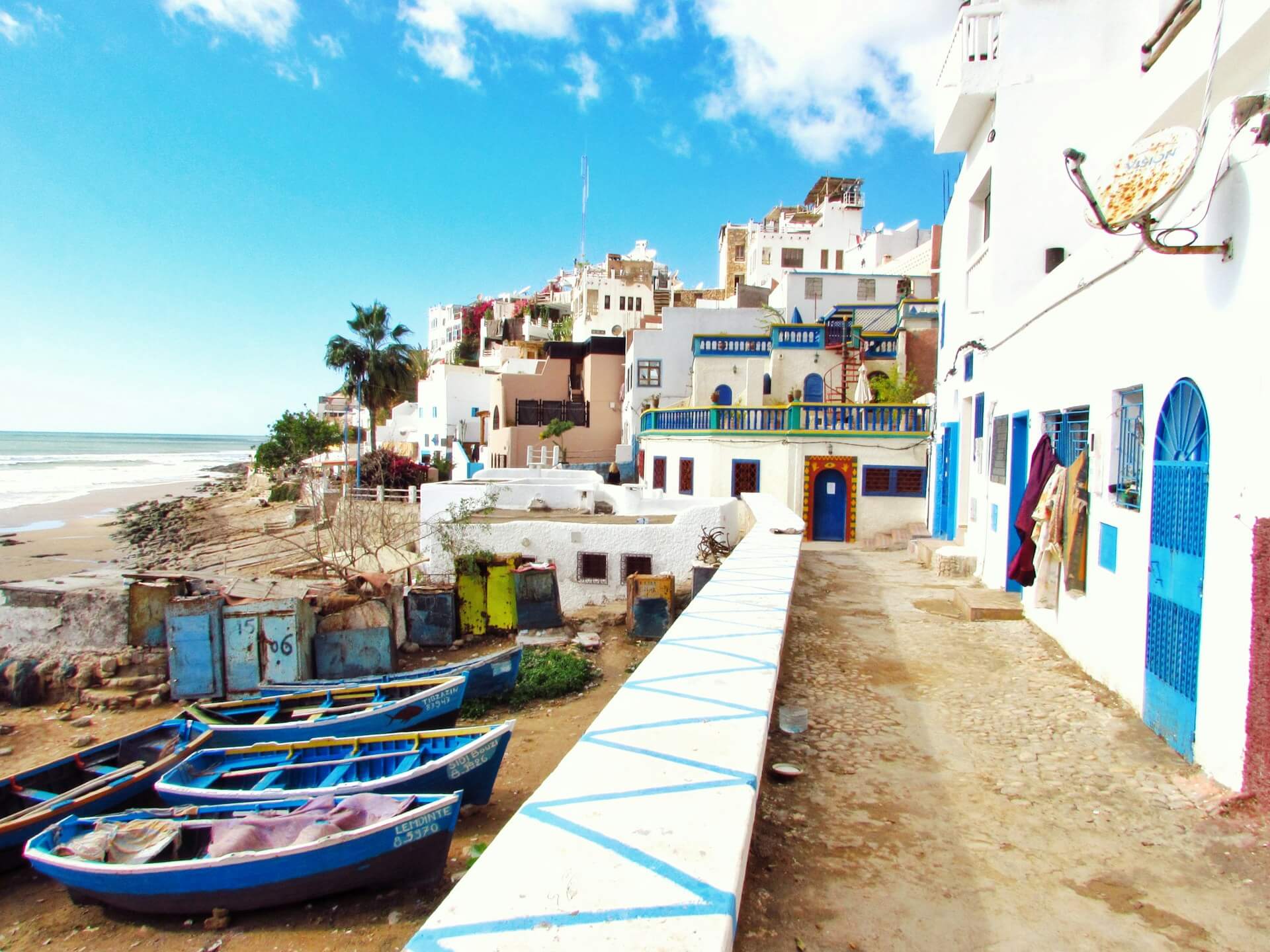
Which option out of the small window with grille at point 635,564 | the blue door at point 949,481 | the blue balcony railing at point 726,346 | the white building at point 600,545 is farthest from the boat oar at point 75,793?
the blue balcony railing at point 726,346

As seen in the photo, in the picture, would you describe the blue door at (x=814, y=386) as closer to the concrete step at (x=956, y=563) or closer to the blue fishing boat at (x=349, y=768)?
the concrete step at (x=956, y=563)

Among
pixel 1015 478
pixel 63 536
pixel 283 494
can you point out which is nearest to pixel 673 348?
pixel 1015 478

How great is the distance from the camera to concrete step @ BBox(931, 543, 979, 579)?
1181 cm

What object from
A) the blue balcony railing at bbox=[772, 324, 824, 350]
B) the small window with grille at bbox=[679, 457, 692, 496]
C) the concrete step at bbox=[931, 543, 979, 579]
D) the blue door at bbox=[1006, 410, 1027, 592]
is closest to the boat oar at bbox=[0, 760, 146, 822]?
the blue door at bbox=[1006, 410, 1027, 592]

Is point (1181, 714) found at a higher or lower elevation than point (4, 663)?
A: higher

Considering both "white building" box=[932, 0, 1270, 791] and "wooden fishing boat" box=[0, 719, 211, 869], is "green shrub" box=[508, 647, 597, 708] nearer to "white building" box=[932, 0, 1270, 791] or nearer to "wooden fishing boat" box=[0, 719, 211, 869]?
"wooden fishing boat" box=[0, 719, 211, 869]

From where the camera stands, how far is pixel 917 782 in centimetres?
459

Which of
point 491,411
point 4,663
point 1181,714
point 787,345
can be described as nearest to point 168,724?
→ point 4,663

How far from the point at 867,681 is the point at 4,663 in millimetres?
Answer: 13837

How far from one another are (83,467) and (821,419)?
10232cm

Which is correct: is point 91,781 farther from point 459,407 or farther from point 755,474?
point 459,407

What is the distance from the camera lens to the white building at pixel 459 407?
48.7 meters

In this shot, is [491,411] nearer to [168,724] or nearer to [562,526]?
[562,526]

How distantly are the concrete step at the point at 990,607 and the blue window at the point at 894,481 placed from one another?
10.9m
